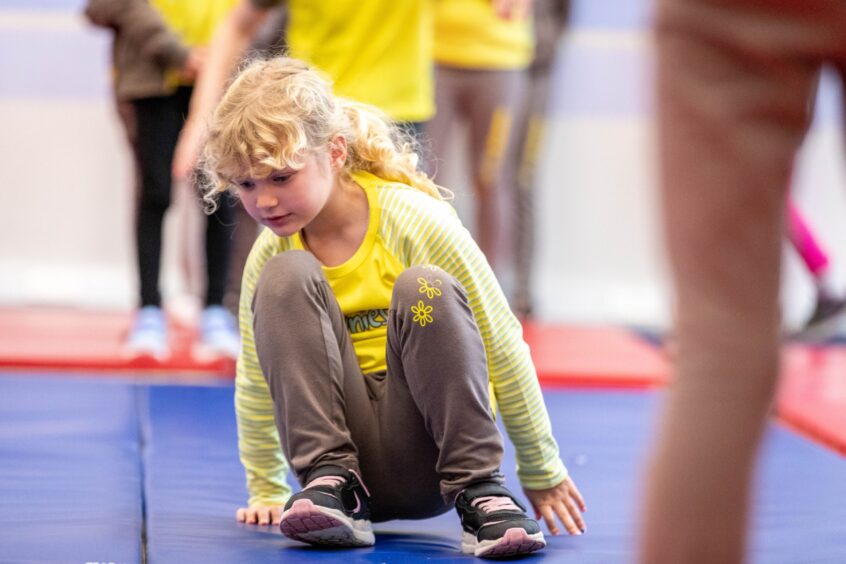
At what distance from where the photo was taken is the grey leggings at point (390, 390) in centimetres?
158

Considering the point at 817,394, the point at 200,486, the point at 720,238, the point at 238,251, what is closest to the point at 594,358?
the point at 817,394

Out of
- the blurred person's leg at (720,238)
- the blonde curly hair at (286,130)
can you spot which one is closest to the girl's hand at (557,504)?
the blonde curly hair at (286,130)

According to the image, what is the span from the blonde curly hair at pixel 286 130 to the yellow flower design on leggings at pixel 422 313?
0.28 meters

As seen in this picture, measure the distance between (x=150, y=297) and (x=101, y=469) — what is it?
1.42 metres

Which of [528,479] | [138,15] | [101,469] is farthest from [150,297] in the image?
[528,479]

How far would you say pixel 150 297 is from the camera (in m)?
3.47

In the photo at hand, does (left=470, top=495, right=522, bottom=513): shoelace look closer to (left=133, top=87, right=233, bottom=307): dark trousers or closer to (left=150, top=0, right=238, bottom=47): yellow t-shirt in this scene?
(left=133, top=87, right=233, bottom=307): dark trousers

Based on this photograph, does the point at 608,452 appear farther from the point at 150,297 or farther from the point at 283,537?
the point at 150,297

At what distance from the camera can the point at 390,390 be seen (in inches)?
66.2

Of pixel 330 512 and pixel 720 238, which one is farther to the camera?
pixel 330 512

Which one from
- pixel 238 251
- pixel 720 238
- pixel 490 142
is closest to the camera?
pixel 720 238

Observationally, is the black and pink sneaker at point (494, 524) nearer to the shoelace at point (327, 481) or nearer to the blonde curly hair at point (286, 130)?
the shoelace at point (327, 481)

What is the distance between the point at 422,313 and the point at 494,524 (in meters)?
0.28

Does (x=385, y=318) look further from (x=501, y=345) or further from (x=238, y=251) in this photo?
(x=238, y=251)
